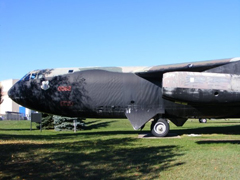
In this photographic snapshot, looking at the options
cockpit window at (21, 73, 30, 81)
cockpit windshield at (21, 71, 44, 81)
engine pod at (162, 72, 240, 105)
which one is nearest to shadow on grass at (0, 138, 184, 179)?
engine pod at (162, 72, 240, 105)

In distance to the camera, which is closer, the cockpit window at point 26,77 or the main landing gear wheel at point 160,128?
the main landing gear wheel at point 160,128

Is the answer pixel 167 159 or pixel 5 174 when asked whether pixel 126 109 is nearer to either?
pixel 167 159

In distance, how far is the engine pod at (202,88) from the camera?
11.9 m

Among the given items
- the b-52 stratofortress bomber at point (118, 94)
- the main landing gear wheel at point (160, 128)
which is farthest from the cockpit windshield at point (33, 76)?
the main landing gear wheel at point (160, 128)

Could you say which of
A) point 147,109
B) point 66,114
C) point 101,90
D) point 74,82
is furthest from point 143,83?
point 66,114

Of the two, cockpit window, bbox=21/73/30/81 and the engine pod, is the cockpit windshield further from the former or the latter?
the engine pod

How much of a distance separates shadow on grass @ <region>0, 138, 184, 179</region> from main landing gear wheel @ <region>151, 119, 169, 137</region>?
515 cm

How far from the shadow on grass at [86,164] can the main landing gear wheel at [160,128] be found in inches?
203

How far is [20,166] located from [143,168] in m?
3.43

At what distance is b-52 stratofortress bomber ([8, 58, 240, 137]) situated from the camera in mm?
15117

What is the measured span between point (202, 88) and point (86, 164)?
646cm

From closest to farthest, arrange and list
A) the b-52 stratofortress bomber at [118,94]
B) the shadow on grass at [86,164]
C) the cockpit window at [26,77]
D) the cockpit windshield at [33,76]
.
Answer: the shadow on grass at [86,164]
the b-52 stratofortress bomber at [118,94]
the cockpit windshield at [33,76]
the cockpit window at [26,77]

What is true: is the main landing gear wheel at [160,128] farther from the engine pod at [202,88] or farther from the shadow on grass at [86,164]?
the shadow on grass at [86,164]

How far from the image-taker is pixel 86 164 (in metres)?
8.05
